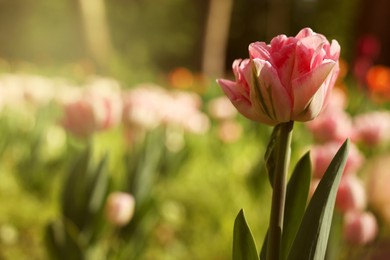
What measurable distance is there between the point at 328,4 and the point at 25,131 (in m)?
10.6

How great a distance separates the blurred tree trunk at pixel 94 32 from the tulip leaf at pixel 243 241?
288 inches

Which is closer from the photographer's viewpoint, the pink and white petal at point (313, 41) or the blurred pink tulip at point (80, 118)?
the pink and white petal at point (313, 41)

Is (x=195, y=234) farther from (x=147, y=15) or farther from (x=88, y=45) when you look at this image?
(x=147, y=15)

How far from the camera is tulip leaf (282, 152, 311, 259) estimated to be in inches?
33.9

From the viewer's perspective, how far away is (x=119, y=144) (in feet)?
11.4

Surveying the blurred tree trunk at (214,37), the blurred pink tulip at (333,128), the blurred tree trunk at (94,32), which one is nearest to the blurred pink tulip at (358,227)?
the blurred pink tulip at (333,128)

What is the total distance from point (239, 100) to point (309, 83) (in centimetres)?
7

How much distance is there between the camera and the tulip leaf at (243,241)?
778mm

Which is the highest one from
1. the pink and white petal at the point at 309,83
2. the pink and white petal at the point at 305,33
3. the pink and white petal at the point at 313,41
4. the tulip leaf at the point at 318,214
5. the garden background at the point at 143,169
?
the pink and white petal at the point at 305,33

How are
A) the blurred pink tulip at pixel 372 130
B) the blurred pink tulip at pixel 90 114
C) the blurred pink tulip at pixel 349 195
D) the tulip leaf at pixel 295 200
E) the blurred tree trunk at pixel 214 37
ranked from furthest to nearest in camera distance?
the blurred tree trunk at pixel 214 37 → the blurred pink tulip at pixel 372 130 → the blurred pink tulip at pixel 90 114 → the blurred pink tulip at pixel 349 195 → the tulip leaf at pixel 295 200

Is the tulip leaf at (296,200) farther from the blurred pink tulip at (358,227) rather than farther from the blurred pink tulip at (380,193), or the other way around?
the blurred pink tulip at (380,193)

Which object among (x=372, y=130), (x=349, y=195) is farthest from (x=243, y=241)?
(x=372, y=130)

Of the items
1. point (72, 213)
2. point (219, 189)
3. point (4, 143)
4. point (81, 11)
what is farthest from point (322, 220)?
point (81, 11)

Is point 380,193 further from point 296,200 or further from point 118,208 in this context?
point 296,200
